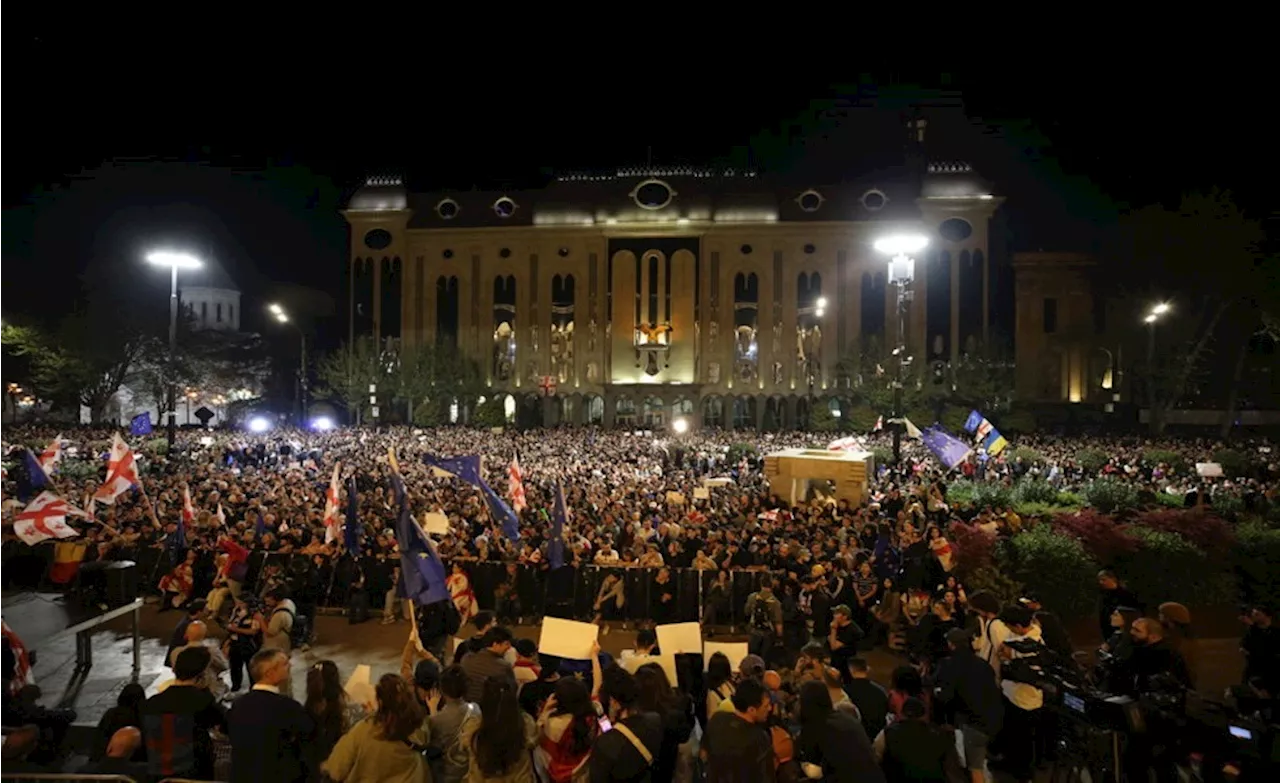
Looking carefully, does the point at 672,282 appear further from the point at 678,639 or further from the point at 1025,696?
the point at 1025,696

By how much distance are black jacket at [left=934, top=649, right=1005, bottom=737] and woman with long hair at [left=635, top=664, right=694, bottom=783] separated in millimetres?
1930

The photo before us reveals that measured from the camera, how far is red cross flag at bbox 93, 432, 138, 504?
1288cm

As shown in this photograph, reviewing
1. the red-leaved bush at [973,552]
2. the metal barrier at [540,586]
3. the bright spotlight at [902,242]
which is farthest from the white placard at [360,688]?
the bright spotlight at [902,242]

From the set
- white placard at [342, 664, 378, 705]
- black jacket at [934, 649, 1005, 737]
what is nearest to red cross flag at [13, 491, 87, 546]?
white placard at [342, 664, 378, 705]

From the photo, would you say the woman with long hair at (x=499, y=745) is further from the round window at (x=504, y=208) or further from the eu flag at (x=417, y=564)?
the round window at (x=504, y=208)

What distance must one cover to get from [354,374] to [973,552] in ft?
161

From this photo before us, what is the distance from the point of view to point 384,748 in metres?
3.91

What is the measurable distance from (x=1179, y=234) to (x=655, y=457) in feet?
115

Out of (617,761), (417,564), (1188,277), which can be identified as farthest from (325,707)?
(1188,277)

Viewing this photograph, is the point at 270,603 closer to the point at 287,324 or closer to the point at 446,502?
the point at 446,502

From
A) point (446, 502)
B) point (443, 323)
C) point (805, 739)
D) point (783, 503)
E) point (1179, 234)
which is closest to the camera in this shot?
point (805, 739)

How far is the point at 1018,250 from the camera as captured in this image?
5878 cm

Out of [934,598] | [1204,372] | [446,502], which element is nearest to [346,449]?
[446,502]

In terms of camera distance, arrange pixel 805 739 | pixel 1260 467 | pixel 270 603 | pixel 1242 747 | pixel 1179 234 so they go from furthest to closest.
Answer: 1. pixel 1179 234
2. pixel 1260 467
3. pixel 270 603
4. pixel 1242 747
5. pixel 805 739
